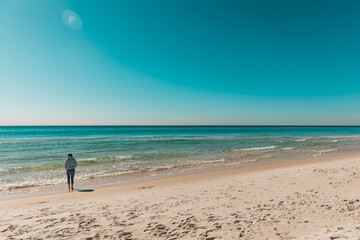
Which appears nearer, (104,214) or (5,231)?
(5,231)

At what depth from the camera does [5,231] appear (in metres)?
5.68

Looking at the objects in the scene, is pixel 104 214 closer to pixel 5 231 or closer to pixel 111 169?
pixel 5 231

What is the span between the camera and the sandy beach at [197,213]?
5305mm

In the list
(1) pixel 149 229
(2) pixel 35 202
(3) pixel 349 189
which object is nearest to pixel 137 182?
(2) pixel 35 202

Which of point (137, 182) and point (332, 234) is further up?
point (332, 234)

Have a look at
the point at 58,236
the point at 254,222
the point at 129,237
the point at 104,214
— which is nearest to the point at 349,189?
the point at 254,222

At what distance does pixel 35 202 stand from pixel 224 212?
7.95 meters

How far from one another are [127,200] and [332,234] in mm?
6812

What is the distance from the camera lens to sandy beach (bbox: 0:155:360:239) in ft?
17.4

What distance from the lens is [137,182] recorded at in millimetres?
12312

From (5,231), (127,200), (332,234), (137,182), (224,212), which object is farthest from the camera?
(137,182)

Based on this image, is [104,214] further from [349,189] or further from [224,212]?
[349,189]

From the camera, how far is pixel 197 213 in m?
6.56

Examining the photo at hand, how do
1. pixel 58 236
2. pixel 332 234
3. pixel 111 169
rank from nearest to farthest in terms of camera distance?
pixel 332 234
pixel 58 236
pixel 111 169
